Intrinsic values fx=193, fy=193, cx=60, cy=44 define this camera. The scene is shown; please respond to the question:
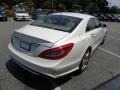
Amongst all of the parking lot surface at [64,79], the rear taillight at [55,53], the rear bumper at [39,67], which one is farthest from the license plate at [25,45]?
the parking lot surface at [64,79]

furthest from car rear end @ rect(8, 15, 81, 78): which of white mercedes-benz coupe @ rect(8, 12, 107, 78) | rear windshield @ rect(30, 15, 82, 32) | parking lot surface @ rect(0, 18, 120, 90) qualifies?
parking lot surface @ rect(0, 18, 120, 90)

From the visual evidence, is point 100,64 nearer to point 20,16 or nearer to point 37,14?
point 20,16

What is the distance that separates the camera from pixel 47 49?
13.1 feet

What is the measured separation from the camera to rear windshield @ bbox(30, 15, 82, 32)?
4870 mm

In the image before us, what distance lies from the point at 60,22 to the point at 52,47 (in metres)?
1.38

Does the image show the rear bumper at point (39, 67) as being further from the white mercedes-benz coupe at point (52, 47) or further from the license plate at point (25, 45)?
the license plate at point (25, 45)

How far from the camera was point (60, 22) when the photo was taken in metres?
5.20

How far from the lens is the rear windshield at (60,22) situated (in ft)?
16.0

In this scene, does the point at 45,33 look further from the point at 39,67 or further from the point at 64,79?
the point at 64,79

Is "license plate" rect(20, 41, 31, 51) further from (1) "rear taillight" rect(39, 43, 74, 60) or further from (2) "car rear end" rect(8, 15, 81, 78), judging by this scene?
(1) "rear taillight" rect(39, 43, 74, 60)

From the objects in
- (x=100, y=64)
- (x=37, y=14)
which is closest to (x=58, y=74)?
(x=100, y=64)

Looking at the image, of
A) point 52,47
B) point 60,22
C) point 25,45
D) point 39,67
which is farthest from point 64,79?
point 60,22

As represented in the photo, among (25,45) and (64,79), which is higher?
(25,45)

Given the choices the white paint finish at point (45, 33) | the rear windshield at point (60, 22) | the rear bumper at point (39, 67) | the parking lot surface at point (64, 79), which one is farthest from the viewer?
the rear windshield at point (60, 22)
